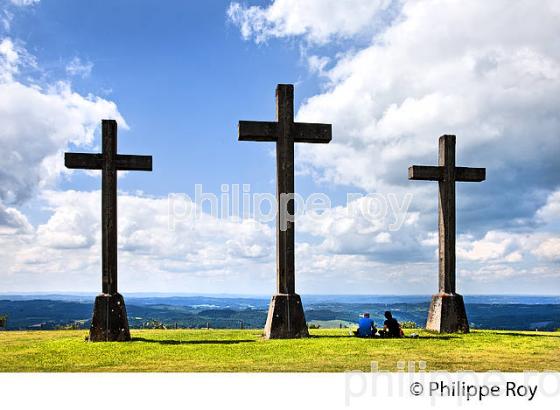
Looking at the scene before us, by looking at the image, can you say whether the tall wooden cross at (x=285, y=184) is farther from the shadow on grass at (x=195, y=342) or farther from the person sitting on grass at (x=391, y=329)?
the person sitting on grass at (x=391, y=329)

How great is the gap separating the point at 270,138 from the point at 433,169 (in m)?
5.89

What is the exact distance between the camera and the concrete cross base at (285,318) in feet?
57.1

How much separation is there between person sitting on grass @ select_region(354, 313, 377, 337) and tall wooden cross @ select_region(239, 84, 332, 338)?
5.19 feet

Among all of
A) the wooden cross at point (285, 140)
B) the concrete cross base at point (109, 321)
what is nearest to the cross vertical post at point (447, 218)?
the wooden cross at point (285, 140)

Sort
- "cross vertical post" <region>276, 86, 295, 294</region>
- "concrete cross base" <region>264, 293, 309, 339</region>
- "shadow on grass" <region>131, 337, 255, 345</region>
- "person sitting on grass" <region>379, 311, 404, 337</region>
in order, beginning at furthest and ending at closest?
"cross vertical post" <region>276, 86, 295, 294</region> < "person sitting on grass" <region>379, 311, 404, 337</region> < "concrete cross base" <region>264, 293, 309, 339</region> < "shadow on grass" <region>131, 337, 255, 345</region>

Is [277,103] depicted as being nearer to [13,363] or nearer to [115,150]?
[115,150]

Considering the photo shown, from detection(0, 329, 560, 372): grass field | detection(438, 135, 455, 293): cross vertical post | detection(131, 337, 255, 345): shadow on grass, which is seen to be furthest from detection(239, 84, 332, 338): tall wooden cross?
detection(438, 135, 455, 293): cross vertical post

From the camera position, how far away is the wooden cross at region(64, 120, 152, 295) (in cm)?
1820

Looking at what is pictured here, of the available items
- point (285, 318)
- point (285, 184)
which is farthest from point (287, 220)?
point (285, 318)

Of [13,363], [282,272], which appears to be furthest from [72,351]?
[282,272]

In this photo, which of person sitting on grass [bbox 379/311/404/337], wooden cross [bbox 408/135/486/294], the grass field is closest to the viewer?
the grass field

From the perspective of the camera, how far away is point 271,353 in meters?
14.5

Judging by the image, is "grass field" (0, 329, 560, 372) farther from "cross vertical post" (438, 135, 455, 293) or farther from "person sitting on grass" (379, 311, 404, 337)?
"cross vertical post" (438, 135, 455, 293)

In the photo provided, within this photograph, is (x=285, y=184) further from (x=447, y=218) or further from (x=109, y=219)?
(x=447, y=218)
